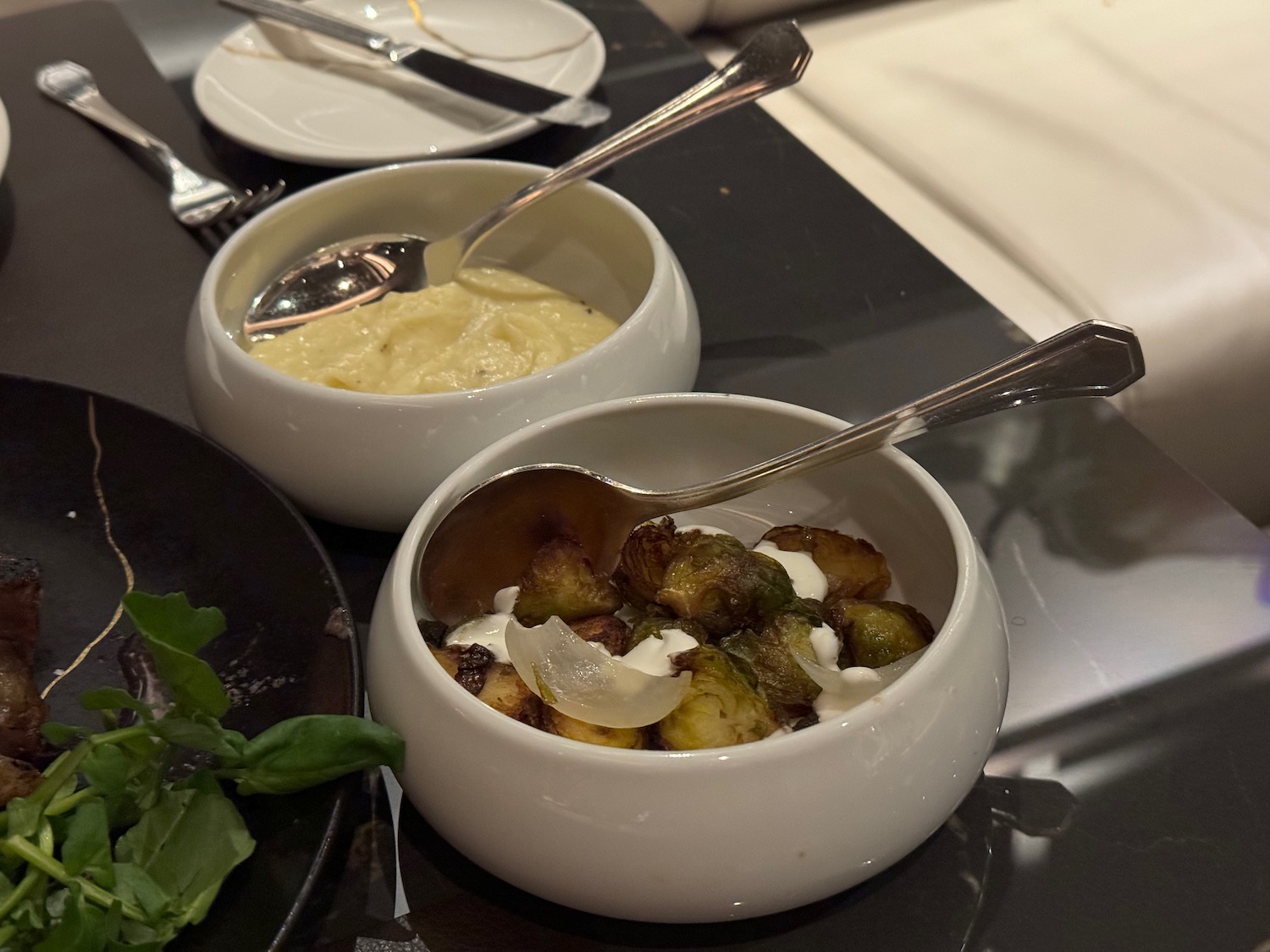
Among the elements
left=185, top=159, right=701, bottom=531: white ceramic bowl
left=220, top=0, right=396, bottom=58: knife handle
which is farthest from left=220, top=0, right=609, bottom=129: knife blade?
left=185, top=159, right=701, bottom=531: white ceramic bowl

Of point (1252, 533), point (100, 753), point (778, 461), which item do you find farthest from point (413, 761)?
→ point (1252, 533)

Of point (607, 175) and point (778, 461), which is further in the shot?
point (607, 175)

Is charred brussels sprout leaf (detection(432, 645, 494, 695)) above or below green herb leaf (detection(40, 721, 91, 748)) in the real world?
below

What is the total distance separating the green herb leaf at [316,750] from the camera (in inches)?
23.4

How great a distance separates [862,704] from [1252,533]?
475 millimetres

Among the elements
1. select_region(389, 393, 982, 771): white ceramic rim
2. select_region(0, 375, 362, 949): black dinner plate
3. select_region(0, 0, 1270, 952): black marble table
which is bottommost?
select_region(0, 0, 1270, 952): black marble table

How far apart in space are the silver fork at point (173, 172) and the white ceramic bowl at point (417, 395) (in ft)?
0.97

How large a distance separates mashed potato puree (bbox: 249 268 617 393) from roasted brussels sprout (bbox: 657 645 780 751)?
1.11 feet

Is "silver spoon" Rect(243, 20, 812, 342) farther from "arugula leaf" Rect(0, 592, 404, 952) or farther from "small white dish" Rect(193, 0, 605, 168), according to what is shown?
"arugula leaf" Rect(0, 592, 404, 952)

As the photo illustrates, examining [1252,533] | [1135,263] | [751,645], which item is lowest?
[1135,263]

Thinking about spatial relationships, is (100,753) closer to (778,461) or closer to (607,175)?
(778,461)

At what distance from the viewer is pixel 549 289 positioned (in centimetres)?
102

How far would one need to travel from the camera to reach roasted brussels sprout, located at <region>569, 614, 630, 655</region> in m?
0.68

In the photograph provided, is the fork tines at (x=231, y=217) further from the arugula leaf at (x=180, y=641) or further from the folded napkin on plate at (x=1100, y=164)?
the folded napkin on plate at (x=1100, y=164)
